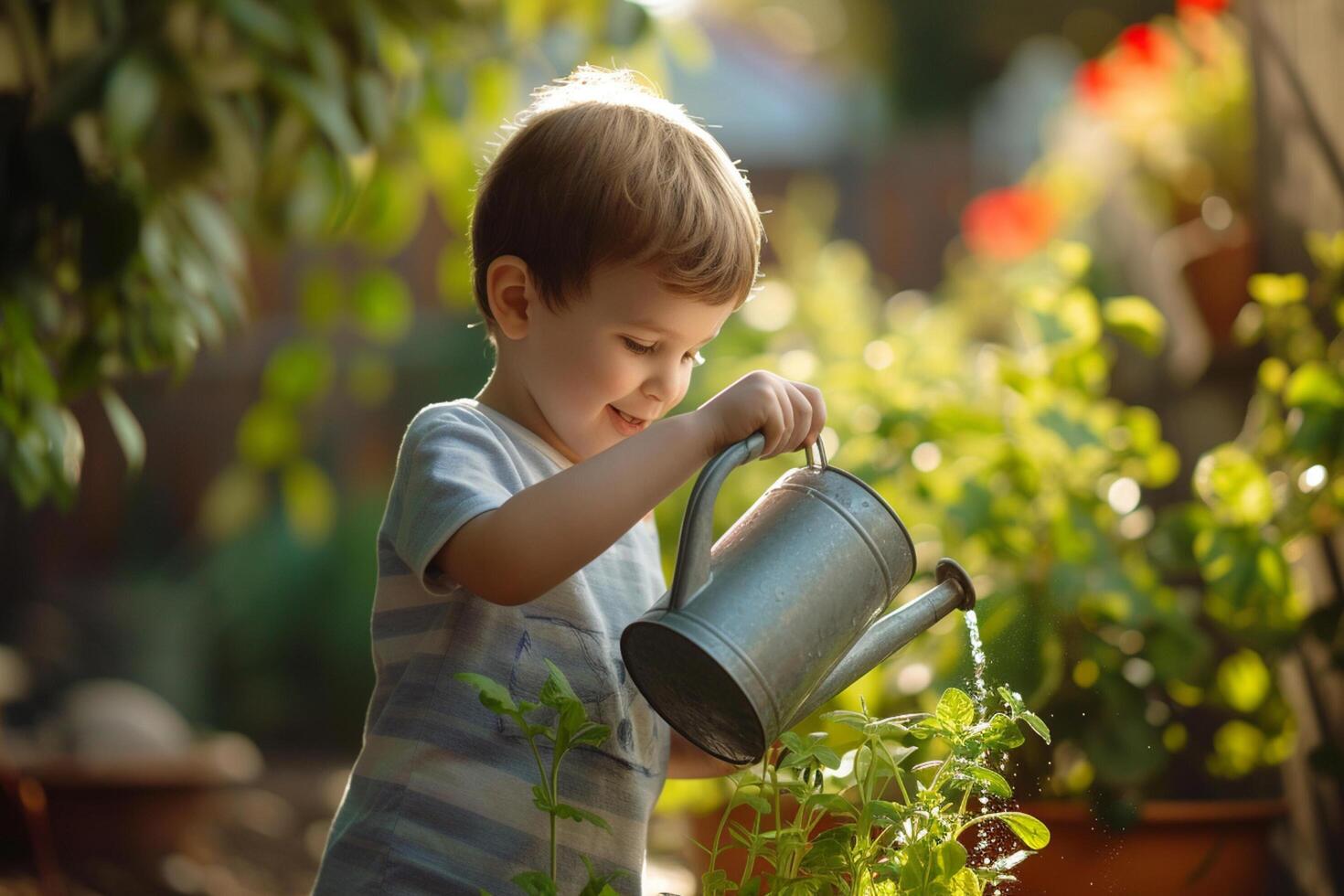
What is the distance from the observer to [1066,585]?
134 cm

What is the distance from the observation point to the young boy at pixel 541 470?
0.85 metres

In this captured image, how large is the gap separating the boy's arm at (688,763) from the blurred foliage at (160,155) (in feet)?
2.24

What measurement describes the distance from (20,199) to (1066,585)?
1175 mm

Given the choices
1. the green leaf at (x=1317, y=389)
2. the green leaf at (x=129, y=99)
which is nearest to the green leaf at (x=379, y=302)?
the green leaf at (x=129, y=99)

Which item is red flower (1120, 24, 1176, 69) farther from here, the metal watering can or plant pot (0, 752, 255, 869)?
plant pot (0, 752, 255, 869)

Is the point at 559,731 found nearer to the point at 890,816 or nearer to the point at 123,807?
the point at 890,816

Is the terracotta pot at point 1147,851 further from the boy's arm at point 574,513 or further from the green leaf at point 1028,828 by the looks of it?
the boy's arm at point 574,513

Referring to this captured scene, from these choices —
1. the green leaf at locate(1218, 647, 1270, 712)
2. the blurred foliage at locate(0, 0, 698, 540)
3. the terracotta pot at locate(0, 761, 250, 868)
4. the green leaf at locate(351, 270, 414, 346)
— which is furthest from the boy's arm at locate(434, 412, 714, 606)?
the terracotta pot at locate(0, 761, 250, 868)

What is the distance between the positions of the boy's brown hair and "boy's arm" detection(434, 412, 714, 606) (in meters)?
0.13

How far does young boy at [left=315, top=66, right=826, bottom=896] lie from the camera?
2.78 ft

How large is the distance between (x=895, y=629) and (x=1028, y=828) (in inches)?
6.0

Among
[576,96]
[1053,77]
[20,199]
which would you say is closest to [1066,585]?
[576,96]

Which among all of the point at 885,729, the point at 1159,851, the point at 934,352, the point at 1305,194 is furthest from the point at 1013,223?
the point at 885,729

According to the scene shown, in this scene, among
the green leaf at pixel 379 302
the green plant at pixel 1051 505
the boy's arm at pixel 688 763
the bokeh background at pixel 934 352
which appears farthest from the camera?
the green leaf at pixel 379 302
